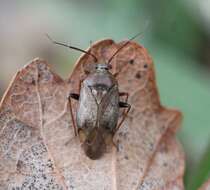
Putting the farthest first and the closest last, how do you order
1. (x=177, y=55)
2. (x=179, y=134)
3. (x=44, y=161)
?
(x=177, y=55) < (x=179, y=134) < (x=44, y=161)

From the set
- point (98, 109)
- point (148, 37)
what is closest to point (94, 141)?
point (98, 109)

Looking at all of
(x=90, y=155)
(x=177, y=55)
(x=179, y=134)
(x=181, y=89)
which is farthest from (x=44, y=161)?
(x=177, y=55)

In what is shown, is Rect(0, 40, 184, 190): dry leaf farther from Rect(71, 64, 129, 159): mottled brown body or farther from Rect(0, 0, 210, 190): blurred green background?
Rect(0, 0, 210, 190): blurred green background

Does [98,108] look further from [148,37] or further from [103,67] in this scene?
[148,37]

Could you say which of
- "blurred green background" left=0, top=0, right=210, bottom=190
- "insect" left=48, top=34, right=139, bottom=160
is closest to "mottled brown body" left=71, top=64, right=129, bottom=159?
"insect" left=48, top=34, right=139, bottom=160

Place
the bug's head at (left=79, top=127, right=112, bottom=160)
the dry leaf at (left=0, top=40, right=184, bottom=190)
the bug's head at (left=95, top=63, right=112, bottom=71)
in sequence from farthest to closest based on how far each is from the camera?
the bug's head at (left=95, top=63, right=112, bottom=71) < the bug's head at (left=79, top=127, right=112, bottom=160) < the dry leaf at (left=0, top=40, right=184, bottom=190)

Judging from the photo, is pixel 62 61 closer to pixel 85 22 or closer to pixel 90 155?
pixel 85 22

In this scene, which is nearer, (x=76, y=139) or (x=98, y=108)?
(x=76, y=139)
